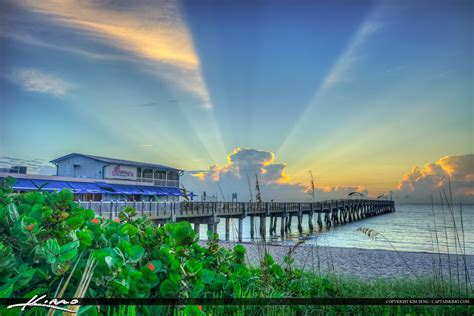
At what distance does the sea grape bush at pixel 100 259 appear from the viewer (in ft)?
5.18

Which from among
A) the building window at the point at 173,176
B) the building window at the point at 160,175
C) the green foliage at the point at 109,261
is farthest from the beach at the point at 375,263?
the building window at the point at 173,176

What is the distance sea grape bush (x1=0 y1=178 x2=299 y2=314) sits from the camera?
5.18 ft

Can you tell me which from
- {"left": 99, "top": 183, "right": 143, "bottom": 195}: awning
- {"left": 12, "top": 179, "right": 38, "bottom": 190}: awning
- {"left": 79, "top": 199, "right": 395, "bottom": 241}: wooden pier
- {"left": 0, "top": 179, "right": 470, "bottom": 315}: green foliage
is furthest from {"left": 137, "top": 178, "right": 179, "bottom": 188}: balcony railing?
{"left": 0, "top": 179, "right": 470, "bottom": 315}: green foliage

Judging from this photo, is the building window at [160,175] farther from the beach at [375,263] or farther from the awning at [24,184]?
the beach at [375,263]

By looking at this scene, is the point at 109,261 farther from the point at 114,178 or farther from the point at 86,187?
the point at 114,178

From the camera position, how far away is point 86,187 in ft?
80.4

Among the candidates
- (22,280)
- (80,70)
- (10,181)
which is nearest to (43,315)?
(22,280)

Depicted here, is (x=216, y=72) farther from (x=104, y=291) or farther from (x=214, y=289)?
(x=104, y=291)

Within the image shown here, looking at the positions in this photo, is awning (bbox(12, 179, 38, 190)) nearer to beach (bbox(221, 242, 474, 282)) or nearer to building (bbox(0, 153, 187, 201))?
building (bbox(0, 153, 187, 201))

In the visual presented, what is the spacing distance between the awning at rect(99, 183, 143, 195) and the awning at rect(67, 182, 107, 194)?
648 mm

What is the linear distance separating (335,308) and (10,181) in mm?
3106

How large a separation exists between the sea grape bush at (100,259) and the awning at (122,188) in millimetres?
25358

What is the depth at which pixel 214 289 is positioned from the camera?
7.34 ft

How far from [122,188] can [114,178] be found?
131 inches
